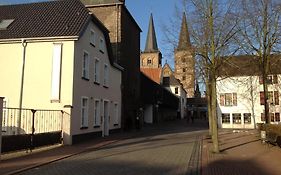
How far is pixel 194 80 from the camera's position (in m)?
23.4

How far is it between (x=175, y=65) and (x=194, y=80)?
74.8 inches

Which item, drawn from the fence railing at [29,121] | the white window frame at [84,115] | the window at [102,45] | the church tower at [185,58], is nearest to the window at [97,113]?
the white window frame at [84,115]

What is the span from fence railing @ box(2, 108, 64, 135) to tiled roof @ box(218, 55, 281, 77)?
9.23m

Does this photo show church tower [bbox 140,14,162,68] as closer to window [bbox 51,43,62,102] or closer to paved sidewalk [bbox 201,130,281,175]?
window [bbox 51,43,62,102]

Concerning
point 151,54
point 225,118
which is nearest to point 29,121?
point 225,118

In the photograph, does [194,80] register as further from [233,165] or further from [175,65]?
[233,165]

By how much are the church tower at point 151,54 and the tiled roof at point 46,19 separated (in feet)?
230

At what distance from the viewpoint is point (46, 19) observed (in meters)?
25.7

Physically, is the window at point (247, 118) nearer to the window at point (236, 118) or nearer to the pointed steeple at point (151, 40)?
the window at point (236, 118)

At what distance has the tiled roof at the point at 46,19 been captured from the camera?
2403 cm

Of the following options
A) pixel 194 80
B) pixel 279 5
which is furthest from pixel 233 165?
pixel 279 5

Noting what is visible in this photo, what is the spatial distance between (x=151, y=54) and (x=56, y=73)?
3024 inches

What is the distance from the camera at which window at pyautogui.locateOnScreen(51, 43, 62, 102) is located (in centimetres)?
2298

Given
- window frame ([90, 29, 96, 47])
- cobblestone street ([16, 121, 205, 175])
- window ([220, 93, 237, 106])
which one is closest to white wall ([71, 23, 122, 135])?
window frame ([90, 29, 96, 47])
